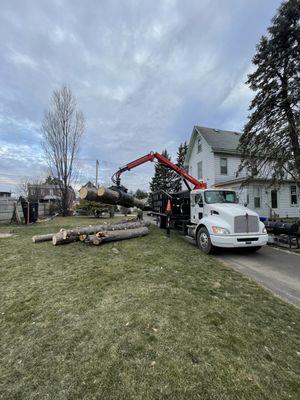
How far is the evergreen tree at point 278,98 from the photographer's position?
11.5 meters

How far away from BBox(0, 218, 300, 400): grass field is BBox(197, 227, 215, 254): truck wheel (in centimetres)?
223

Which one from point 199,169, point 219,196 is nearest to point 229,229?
point 219,196

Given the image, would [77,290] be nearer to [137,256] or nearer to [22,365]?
[22,365]

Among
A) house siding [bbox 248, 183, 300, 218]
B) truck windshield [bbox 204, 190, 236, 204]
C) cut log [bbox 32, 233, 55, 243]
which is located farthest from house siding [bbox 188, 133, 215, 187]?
cut log [bbox 32, 233, 55, 243]

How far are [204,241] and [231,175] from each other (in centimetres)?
1362

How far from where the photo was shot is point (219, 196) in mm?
8859

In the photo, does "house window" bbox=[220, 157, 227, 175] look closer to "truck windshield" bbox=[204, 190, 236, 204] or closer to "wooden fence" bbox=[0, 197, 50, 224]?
"truck windshield" bbox=[204, 190, 236, 204]

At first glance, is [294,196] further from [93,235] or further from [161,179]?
[161,179]

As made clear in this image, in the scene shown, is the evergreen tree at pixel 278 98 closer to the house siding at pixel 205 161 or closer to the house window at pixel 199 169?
the house siding at pixel 205 161

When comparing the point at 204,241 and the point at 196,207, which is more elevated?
the point at 196,207

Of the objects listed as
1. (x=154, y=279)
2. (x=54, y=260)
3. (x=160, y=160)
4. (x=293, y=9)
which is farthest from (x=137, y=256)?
(x=293, y=9)

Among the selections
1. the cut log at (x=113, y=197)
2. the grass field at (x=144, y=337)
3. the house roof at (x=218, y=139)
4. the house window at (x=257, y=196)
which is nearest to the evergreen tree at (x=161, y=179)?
the house roof at (x=218, y=139)

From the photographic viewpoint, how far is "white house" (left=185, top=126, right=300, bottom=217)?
56.6ft

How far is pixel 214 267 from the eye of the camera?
5891 millimetres
